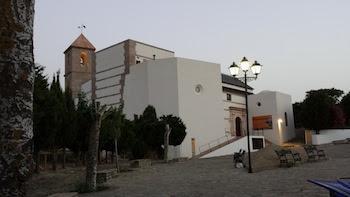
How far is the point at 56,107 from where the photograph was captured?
20078mm

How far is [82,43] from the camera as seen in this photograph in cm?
5753

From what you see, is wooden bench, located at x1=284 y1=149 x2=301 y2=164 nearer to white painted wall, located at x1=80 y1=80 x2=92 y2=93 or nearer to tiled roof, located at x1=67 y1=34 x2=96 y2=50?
white painted wall, located at x1=80 y1=80 x2=92 y2=93

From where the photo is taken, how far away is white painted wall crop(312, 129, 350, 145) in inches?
1604

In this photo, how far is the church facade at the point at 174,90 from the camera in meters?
39.2

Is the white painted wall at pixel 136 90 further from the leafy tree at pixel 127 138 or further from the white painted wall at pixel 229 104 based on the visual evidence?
the leafy tree at pixel 127 138

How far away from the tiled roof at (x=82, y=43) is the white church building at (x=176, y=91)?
9165mm

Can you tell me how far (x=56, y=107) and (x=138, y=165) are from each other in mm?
6083

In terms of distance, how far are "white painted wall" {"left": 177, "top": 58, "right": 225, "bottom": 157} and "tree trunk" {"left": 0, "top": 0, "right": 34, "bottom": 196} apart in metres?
35.0

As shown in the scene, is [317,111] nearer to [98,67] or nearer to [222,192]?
[98,67]

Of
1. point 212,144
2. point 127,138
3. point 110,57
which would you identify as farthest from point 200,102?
point 127,138

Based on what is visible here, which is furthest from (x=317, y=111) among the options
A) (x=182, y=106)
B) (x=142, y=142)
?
(x=142, y=142)

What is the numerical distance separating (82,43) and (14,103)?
56557 mm

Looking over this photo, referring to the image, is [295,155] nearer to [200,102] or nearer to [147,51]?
[200,102]

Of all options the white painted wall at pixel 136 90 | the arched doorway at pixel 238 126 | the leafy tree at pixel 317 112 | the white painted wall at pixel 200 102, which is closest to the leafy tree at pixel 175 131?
the white painted wall at pixel 200 102
